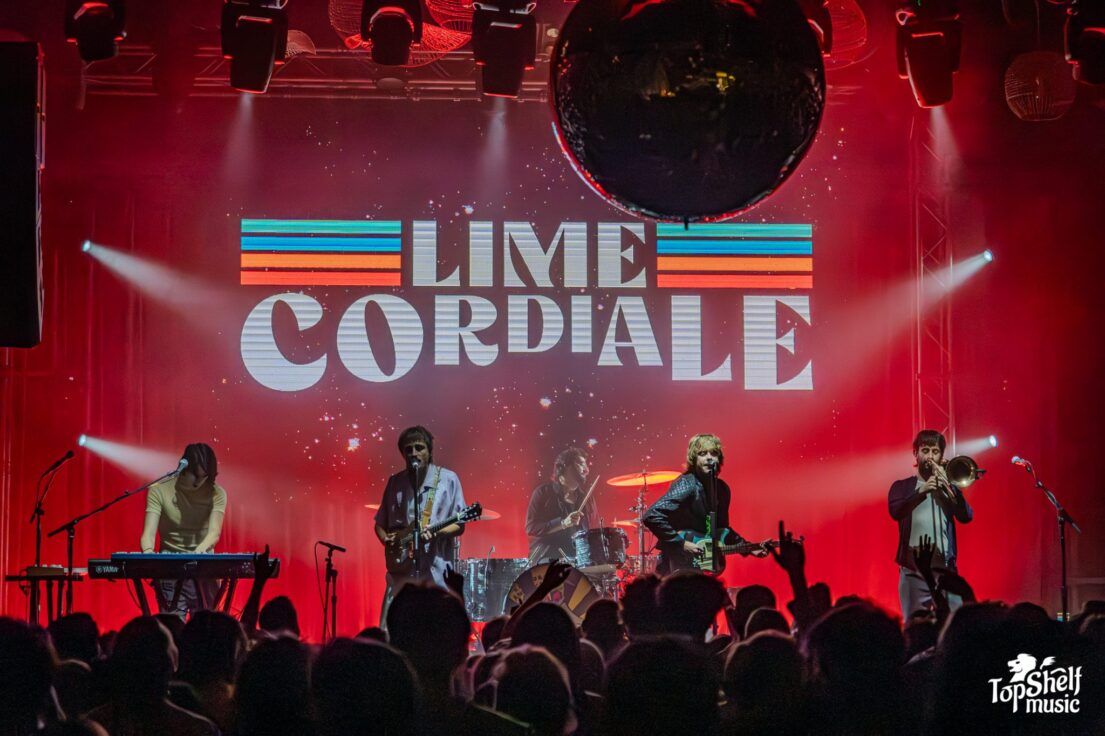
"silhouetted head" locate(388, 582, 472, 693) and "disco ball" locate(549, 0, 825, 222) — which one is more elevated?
"disco ball" locate(549, 0, 825, 222)

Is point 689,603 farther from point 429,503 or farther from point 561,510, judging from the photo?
point 561,510

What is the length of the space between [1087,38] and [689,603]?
4493mm

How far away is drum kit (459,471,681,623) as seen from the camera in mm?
9000

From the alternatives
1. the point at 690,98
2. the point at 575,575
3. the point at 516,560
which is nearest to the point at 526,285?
the point at 516,560

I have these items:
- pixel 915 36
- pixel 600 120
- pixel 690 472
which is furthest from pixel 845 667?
pixel 915 36

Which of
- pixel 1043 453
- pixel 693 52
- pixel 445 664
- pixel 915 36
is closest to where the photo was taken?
pixel 445 664

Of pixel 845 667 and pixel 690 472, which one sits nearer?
pixel 845 667

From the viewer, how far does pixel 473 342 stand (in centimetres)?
1111

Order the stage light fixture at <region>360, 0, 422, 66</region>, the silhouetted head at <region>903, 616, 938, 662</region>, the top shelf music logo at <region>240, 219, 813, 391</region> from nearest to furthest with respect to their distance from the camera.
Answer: the silhouetted head at <region>903, 616, 938, 662</region> < the stage light fixture at <region>360, 0, 422, 66</region> < the top shelf music logo at <region>240, 219, 813, 391</region>

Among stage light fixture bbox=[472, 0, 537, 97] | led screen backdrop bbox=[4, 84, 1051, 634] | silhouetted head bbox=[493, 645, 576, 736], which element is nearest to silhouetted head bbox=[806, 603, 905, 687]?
silhouetted head bbox=[493, 645, 576, 736]

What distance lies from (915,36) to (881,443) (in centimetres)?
529

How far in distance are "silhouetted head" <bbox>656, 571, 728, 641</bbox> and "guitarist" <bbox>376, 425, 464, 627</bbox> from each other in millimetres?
3906

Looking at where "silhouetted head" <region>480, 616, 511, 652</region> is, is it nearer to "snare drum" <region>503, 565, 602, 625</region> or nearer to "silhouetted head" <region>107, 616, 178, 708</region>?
"silhouetted head" <region>107, 616, 178, 708</region>

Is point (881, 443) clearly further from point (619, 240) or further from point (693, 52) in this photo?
point (693, 52)
